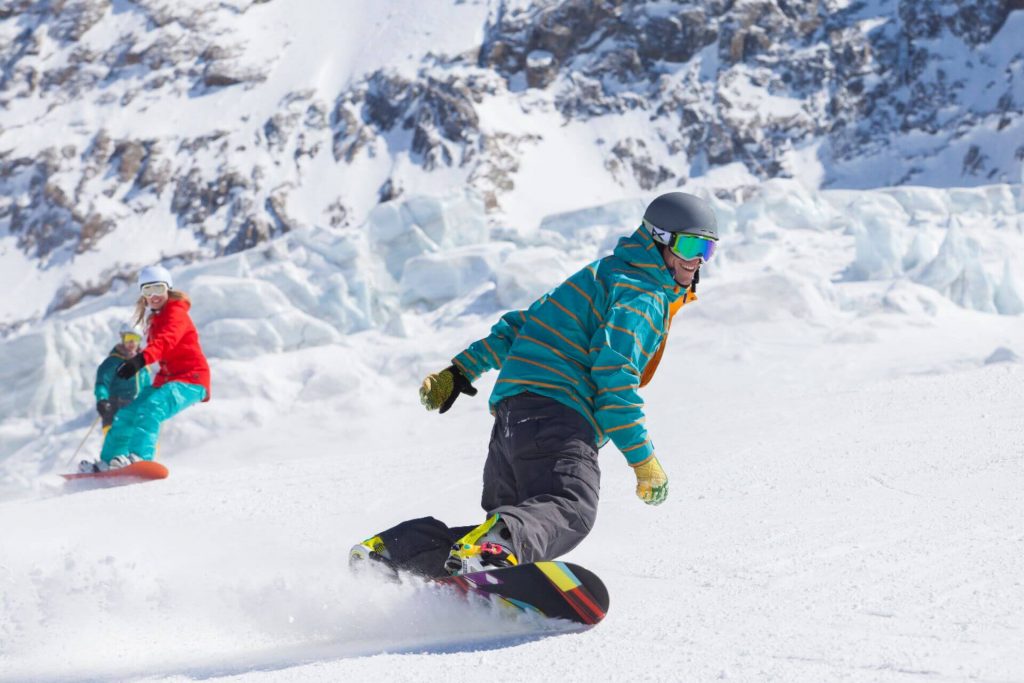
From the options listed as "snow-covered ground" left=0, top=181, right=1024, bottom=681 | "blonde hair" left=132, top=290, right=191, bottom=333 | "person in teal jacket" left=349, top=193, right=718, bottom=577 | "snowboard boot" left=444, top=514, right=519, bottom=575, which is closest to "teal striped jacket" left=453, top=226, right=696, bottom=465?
"person in teal jacket" left=349, top=193, right=718, bottom=577

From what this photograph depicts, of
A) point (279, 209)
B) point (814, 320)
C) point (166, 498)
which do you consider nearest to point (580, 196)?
point (279, 209)

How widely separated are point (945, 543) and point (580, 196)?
190 ft

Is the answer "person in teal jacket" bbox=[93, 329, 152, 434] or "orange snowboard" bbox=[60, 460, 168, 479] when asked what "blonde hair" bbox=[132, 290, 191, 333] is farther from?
"person in teal jacket" bbox=[93, 329, 152, 434]

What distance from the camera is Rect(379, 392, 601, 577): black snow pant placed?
7.82ft

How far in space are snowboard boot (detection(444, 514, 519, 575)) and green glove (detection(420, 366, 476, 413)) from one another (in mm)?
567

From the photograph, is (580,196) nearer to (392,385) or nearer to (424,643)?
(392,385)

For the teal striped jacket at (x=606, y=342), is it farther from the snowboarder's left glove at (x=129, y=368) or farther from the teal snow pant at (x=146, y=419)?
the teal snow pant at (x=146, y=419)

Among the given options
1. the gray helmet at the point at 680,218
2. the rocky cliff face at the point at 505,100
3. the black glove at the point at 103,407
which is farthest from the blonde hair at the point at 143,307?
the rocky cliff face at the point at 505,100

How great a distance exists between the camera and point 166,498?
4.77 m

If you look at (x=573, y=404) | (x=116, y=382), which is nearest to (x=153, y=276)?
(x=116, y=382)

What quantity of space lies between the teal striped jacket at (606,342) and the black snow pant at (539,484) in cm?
5

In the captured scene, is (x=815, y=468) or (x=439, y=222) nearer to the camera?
(x=815, y=468)

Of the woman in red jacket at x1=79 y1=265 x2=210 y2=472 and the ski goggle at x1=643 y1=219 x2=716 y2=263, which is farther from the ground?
the ski goggle at x1=643 y1=219 x2=716 y2=263

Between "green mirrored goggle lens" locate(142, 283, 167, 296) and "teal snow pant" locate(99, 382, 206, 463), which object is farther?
"teal snow pant" locate(99, 382, 206, 463)
